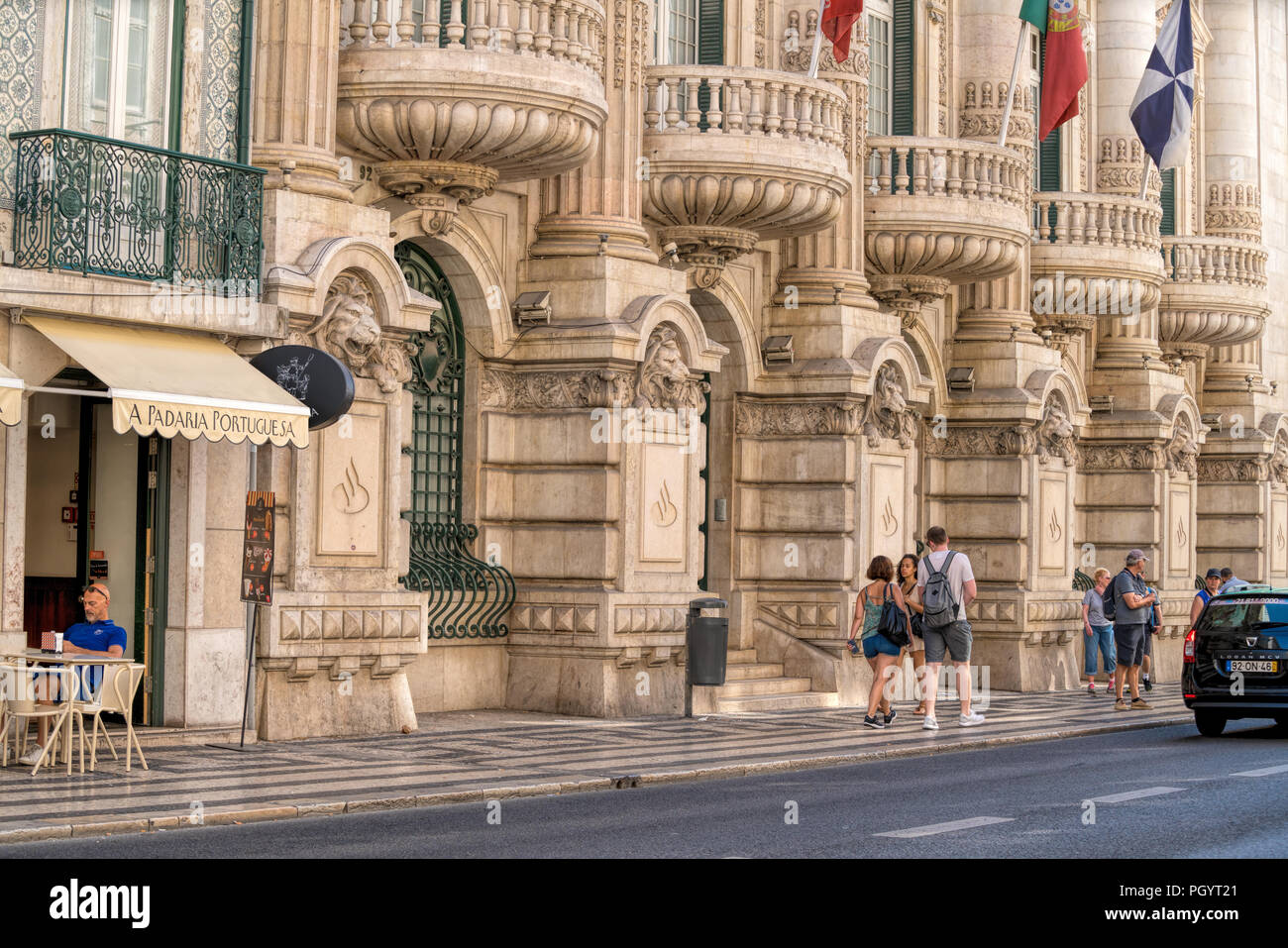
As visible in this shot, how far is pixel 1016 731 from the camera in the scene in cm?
2062

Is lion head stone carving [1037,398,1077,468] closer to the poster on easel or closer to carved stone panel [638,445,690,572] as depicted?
carved stone panel [638,445,690,572]

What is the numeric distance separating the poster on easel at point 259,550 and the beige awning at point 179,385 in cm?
58

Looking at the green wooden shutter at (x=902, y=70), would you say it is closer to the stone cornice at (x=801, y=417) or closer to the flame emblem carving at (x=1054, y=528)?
the stone cornice at (x=801, y=417)

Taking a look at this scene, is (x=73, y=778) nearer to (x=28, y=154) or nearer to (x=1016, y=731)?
(x=28, y=154)

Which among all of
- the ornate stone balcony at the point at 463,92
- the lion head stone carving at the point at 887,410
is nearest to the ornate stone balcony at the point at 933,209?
the lion head stone carving at the point at 887,410

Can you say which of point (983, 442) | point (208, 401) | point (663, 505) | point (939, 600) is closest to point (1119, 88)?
point (983, 442)

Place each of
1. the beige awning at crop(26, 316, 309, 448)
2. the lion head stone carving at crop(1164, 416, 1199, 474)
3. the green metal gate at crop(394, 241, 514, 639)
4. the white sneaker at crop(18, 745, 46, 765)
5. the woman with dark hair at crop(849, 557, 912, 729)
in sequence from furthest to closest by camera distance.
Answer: the lion head stone carving at crop(1164, 416, 1199, 474) < the green metal gate at crop(394, 241, 514, 639) < the woman with dark hair at crop(849, 557, 912, 729) < the beige awning at crop(26, 316, 309, 448) < the white sneaker at crop(18, 745, 46, 765)

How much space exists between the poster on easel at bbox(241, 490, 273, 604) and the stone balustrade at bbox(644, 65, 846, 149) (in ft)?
24.9

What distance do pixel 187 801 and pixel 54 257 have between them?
4886 millimetres

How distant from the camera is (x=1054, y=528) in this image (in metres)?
29.5

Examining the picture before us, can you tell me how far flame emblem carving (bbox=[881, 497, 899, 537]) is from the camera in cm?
2503

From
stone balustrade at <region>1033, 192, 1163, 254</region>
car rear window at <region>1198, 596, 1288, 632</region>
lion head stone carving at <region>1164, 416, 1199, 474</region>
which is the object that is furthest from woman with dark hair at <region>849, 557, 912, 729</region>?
Answer: lion head stone carving at <region>1164, 416, 1199, 474</region>

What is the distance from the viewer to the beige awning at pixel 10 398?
1405 cm
